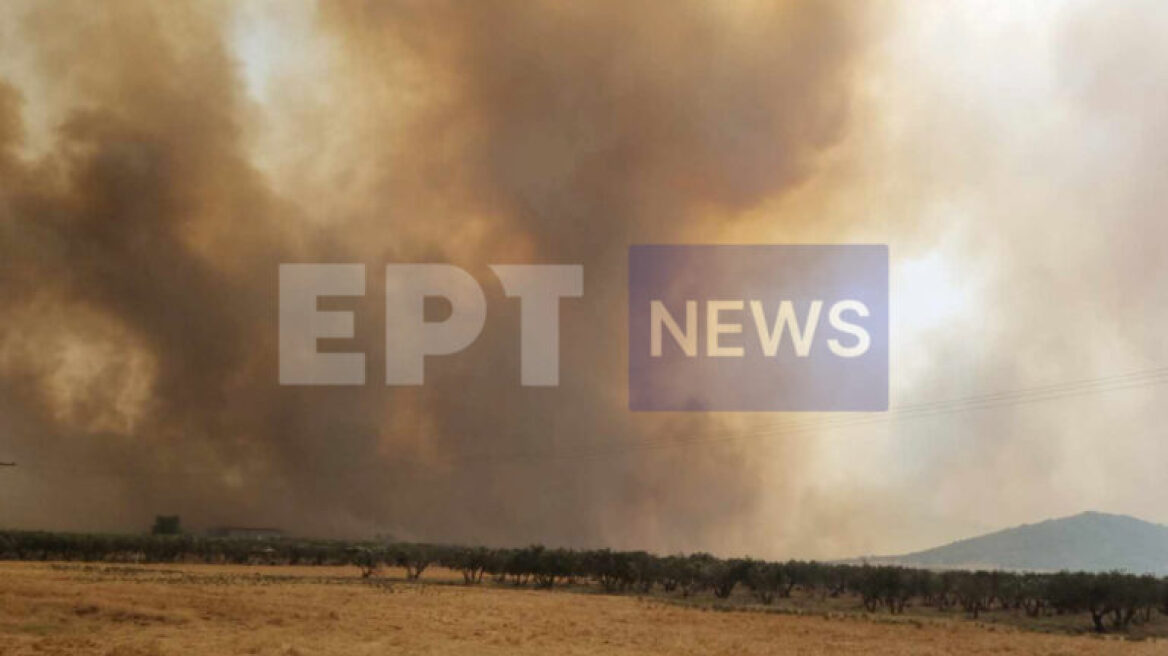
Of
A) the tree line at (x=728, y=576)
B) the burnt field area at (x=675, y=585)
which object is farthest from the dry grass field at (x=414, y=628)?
the tree line at (x=728, y=576)

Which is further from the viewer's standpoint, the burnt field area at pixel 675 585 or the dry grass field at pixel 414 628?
the burnt field area at pixel 675 585

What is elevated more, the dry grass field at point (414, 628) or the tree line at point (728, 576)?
the dry grass field at point (414, 628)

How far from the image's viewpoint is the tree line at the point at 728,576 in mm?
78750

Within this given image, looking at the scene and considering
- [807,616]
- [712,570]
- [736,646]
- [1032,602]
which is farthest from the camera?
[712,570]

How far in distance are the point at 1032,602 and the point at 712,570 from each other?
104ft

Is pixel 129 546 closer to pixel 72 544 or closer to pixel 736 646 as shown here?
pixel 72 544

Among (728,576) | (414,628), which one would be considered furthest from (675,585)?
(414,628)

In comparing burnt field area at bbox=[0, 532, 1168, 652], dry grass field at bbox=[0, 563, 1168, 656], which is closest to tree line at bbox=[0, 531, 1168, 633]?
burnt field area at bbox=[0, 532, 1168, 652]

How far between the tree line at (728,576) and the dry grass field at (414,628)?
535 inches

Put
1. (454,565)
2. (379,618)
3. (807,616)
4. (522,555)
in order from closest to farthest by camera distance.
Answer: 1. (379,618)
2. (807,616)
3. (522,555)
4. (454,565)

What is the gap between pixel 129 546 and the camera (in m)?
143

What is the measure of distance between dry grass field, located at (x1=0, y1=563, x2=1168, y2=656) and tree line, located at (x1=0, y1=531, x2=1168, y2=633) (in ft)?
44.6

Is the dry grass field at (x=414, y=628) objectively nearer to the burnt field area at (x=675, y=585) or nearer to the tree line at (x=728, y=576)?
the burnt field area at (x=675, y=585)

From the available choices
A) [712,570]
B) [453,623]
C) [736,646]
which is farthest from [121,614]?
[712,570]
